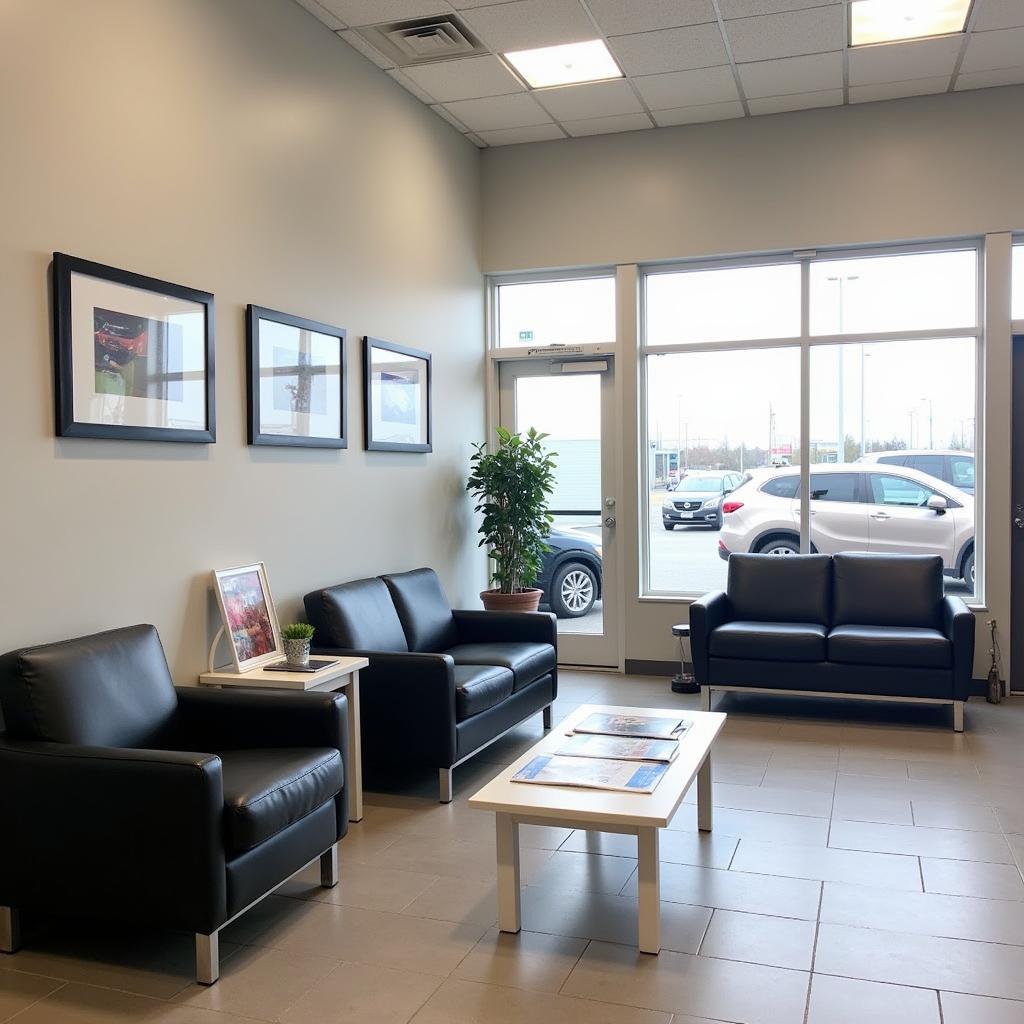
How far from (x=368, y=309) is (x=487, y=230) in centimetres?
187

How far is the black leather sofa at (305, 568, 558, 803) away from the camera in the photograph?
4.05m

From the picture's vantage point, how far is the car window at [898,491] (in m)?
6.00

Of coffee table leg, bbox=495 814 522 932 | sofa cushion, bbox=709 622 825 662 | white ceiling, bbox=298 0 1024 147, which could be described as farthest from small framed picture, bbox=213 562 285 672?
white ceiling, bbox=298 0 1024 147

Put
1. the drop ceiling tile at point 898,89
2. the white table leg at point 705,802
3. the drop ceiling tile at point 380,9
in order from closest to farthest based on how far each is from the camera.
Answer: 1. the white table leg at point 705,802
2. the drop ceiling tile at point 380,9
3. the drop ceiling tile at point 898,89

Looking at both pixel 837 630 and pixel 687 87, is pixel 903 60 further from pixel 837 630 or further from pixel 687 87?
pixel 837 630

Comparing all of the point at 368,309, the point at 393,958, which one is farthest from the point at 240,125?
the point at 393,958

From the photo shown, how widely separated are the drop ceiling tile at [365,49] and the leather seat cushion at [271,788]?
349cm

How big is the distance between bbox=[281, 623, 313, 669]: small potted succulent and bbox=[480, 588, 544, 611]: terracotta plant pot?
87.2 inches

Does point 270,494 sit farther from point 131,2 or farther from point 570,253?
point 570,253

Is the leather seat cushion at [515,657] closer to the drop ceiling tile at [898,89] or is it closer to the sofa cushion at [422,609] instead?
the sofa cushion at [422,609]

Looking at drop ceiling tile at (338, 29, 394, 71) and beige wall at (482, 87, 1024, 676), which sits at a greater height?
drop ceiling tile at (338, 29, 394, 71)

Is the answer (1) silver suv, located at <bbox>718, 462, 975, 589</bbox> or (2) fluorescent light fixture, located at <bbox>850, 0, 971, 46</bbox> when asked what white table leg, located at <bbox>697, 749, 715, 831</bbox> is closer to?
(1) silver suv, located at <bbox>718, 462, 975, 589</bbox>

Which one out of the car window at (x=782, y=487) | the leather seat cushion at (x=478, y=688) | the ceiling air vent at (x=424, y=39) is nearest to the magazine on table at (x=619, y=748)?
the leather seat cushion at (x=478, y=688)

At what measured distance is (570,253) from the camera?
652 cm
